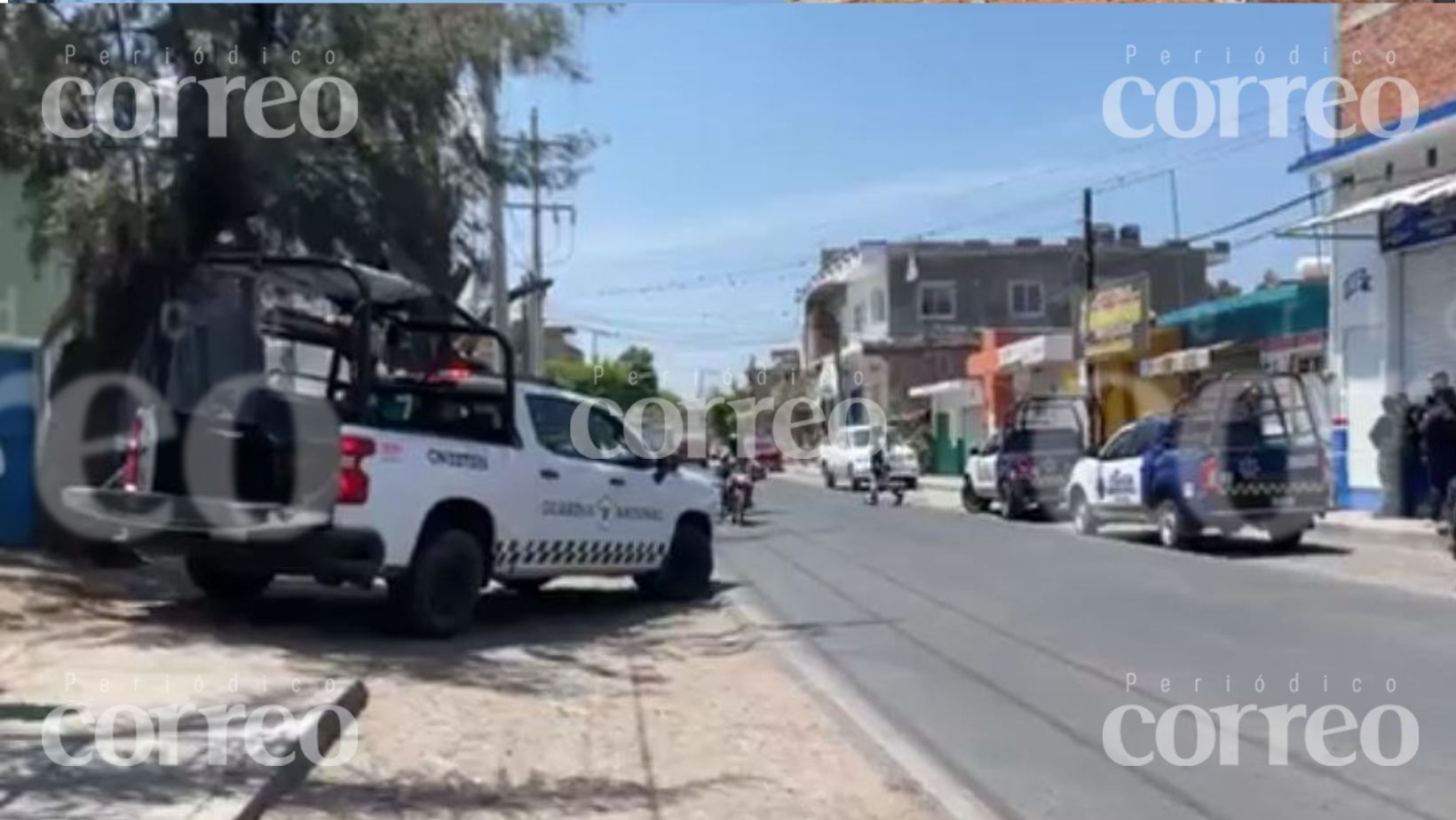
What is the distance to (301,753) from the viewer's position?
784cm

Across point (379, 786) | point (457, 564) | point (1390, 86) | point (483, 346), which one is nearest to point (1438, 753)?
point (379, 786)

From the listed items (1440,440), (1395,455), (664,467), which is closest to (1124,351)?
(1395,455)

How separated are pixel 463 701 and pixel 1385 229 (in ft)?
67.7

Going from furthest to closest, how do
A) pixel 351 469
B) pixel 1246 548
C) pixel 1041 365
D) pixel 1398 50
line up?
pixel 1041 365, pixel 1398 50, pixel 1246 548, pixel 351 469

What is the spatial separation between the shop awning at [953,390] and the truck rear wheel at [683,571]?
40.7 m

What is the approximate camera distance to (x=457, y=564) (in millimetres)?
12484

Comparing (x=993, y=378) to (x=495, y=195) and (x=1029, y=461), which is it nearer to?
(x=1029, y=461)

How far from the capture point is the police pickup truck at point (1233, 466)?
69.1ft

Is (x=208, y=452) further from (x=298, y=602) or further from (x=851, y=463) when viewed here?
(x=851, y=463)

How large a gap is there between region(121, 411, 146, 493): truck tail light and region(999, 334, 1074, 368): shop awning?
37159mm

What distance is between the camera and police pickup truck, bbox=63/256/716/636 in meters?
11.7

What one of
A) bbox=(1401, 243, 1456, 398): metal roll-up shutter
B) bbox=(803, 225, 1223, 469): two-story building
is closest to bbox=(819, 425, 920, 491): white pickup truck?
bbox=(803, 225, 1223, 469): two-story building

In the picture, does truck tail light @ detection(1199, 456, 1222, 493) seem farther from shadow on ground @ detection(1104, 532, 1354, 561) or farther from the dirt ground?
the dirt ground

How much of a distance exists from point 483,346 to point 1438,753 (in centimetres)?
1671
